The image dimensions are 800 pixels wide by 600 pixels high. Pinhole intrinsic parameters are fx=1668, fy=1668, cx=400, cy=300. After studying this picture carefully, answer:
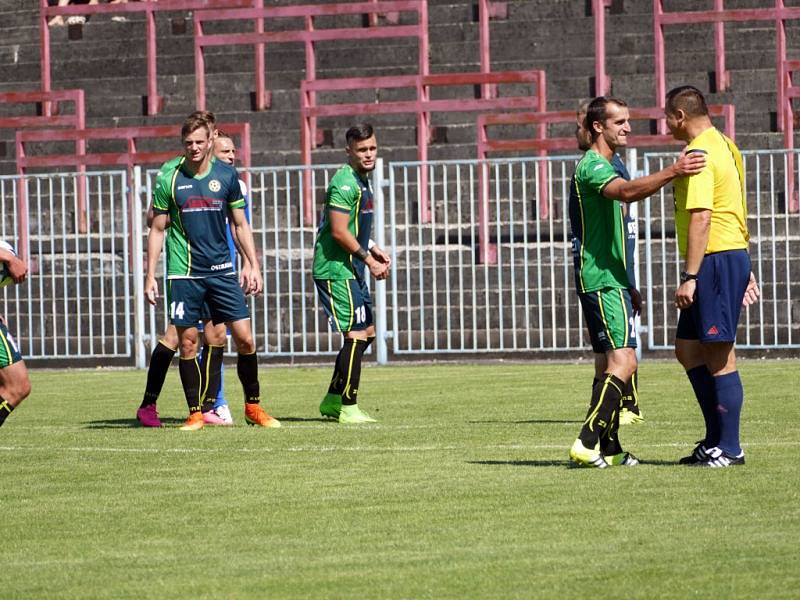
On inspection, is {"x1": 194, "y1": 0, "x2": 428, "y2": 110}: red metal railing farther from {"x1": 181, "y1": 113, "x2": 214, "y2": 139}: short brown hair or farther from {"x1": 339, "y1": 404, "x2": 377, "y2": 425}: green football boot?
{"x1": 181, "y1": 113, "x2": 214, "y2": 139}: short brown hair

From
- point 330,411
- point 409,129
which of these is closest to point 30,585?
point 330,411

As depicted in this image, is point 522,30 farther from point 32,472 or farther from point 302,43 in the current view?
point 32,472

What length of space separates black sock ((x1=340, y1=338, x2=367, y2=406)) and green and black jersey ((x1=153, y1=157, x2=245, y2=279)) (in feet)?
3.51

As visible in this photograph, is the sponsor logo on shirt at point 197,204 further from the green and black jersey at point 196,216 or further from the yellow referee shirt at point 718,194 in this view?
the yellow referee shirt at point 718,194

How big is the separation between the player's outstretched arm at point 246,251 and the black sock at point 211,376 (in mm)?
492

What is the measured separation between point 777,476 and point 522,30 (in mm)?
15381

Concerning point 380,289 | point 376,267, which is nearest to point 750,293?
point 376,267

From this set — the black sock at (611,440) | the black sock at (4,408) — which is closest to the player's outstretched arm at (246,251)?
the black sock at (4,408)

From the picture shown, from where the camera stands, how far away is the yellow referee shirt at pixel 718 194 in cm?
787

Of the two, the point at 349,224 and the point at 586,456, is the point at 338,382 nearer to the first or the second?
the point at 349,224

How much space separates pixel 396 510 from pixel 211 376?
14.0 ft

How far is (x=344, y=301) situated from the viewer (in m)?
11.3

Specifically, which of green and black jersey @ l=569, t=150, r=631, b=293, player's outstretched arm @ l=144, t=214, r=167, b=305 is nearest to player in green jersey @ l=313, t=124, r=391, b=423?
player's outstretched arm @ l=144, t=214, r=167, b=305

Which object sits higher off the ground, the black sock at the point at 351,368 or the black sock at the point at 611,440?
the black sock at the point at 351,368
